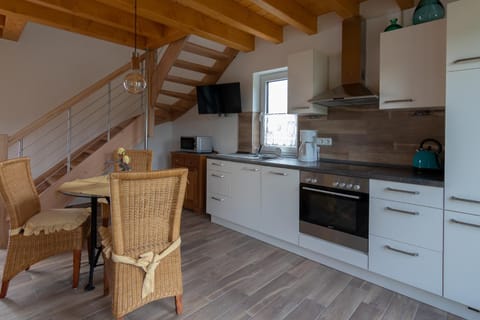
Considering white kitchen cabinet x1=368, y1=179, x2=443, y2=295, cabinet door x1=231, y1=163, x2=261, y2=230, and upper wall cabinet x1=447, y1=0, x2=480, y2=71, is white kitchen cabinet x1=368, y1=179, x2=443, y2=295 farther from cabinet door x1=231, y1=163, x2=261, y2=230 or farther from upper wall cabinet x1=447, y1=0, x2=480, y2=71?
cabinet door x1=231, y1=163, x2=261, y2=230

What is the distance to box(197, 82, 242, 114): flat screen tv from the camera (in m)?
3.94

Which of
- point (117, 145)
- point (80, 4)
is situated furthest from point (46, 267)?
point (80, 4)

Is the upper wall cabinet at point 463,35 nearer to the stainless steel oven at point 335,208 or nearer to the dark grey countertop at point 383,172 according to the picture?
the dark grey countertop at point 383,172

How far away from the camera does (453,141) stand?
1781 mm

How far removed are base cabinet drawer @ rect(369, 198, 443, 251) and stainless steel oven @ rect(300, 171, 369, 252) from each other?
0.09m

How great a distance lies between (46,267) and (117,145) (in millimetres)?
1643

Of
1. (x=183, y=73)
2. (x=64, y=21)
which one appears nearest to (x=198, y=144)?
(x=183, y=73)

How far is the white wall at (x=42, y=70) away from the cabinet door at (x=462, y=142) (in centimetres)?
466

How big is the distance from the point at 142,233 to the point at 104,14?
2.61 metres

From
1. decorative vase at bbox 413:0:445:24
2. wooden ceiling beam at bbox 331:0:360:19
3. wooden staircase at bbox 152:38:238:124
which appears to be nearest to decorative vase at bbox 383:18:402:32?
decorative vase at bbox 413:0:445:24

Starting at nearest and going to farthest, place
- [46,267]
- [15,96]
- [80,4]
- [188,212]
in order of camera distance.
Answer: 1. [46,267]
2. [80,4]
3. [15,96]
4. [188,212]

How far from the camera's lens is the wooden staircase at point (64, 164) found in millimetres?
3352

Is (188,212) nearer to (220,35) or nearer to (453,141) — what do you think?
(220,35)

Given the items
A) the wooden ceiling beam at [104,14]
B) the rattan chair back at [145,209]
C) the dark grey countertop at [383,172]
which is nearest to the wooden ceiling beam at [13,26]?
the wooden ceiling beam at [104,14]
